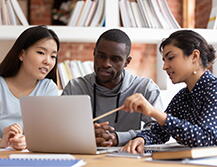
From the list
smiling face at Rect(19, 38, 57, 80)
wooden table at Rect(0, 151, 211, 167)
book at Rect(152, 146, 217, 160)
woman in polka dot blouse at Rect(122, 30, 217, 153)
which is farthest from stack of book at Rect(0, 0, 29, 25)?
book at Rect(152, 146, 217, 160)

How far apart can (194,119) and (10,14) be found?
1380 mm

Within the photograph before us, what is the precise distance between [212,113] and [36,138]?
2.09ft

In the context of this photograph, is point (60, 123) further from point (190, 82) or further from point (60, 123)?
point (190, 82)

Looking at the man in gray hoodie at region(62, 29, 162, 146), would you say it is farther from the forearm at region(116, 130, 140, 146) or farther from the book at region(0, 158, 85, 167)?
the book at region(0, 158, 85, 167)

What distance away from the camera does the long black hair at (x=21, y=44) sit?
2.03 m

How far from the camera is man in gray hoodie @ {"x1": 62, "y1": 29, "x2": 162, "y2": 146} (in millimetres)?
1921

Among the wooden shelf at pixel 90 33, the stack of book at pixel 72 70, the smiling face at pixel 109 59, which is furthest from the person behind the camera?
the stack of book at pixel 72 70

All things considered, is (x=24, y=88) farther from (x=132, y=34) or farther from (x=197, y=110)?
(x=197, y=110)

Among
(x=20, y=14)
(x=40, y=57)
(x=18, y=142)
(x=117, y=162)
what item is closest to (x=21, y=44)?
(x=40, y=57)

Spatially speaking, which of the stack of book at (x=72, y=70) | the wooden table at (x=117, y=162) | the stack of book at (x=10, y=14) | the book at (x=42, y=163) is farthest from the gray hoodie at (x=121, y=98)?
the book at (x=42, y=163)

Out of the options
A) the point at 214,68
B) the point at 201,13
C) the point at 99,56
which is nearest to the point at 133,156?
the point at 99,56

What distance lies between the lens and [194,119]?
5.36 feet

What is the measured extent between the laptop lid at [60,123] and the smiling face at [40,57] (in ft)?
2.26

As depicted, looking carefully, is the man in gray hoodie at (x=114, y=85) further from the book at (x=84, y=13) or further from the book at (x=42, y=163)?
the book at (x=42, y=163)
